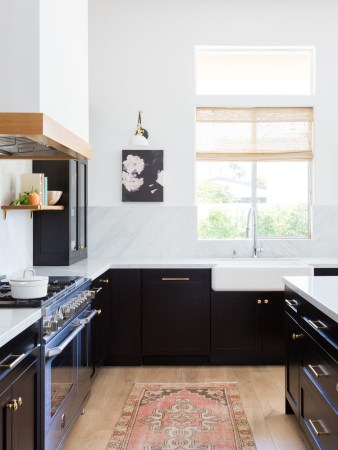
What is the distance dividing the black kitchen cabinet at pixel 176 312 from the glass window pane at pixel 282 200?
3.75 ft

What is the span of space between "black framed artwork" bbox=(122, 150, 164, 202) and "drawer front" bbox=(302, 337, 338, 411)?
8.94 ft

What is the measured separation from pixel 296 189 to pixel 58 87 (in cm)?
340

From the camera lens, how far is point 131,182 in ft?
17.6

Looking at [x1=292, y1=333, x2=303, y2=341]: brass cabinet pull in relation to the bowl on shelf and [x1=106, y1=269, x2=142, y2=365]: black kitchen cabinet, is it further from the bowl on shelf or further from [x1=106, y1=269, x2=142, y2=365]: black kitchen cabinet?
the bowl on shelf

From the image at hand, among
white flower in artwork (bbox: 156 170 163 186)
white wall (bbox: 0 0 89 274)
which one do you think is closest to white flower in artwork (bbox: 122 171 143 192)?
white flower in artwork (bbox: 156 170 163 186)

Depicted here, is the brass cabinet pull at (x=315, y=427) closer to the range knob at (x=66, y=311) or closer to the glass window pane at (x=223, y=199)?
the range knob at (x=66, y=311)

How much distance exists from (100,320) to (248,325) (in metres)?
1.31

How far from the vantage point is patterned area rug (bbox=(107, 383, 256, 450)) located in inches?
126

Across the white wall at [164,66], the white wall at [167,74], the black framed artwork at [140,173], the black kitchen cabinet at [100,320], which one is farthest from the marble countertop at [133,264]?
the white wall at [164,66]

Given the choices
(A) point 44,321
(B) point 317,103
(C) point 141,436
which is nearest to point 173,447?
(C) point 141,436

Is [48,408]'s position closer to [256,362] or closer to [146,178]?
[256,362]

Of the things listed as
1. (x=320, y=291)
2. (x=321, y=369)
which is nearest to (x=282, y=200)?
(x=320, y=291)

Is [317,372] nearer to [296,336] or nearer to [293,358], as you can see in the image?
[296,336]

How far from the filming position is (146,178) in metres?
5.36
